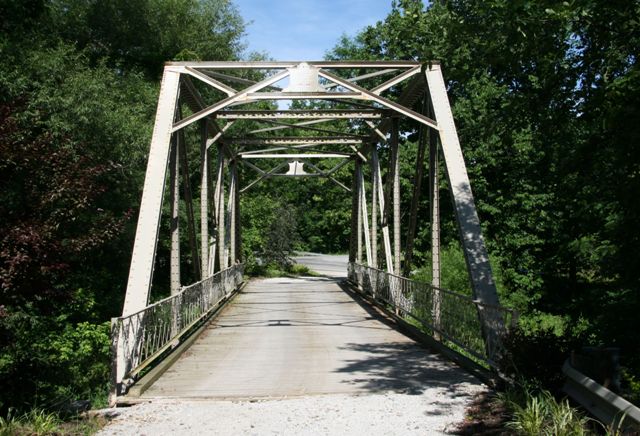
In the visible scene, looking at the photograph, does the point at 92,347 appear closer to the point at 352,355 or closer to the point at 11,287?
the point at 352,355

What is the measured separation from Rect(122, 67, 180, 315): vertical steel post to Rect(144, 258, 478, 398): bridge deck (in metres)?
→ 1.13

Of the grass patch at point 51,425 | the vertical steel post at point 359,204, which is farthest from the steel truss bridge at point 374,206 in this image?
the vertical steel post at point 359,204

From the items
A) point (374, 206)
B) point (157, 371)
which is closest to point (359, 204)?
point (374, 206)

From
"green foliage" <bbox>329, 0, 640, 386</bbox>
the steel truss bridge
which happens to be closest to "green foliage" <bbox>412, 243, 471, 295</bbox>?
the steel truss bridge

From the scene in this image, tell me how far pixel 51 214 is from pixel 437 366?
16.5 ft

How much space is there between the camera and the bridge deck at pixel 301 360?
A: 738 centimetres

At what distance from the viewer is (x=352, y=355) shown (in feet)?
32.0

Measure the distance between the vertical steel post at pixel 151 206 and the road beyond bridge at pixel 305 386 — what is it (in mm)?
1140

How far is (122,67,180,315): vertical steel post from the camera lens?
8461 mm

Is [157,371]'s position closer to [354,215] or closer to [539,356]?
[539,356]

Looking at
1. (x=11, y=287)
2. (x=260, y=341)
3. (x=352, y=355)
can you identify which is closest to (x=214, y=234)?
(x=260, y=341)

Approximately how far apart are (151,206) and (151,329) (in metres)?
1.80

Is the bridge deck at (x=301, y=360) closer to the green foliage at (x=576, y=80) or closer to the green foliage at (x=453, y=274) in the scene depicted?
the green foliage at (x=576, y=80)

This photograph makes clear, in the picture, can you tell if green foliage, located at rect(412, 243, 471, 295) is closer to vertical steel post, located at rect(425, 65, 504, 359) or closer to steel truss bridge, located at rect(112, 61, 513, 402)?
steel truss bridge, located at rect(112, 61, 513, 402)
